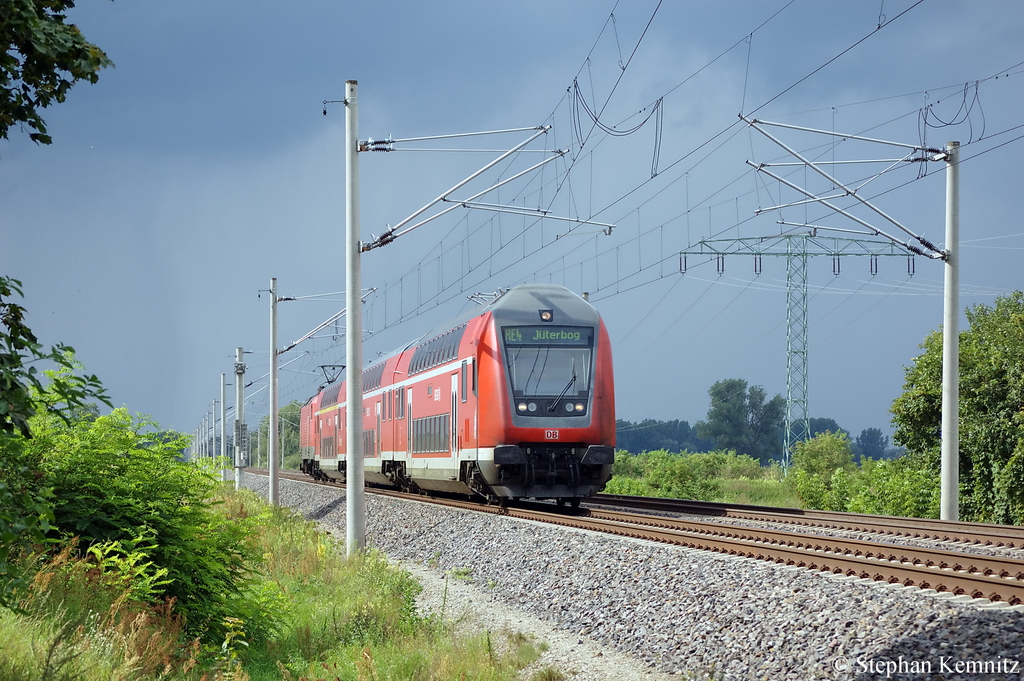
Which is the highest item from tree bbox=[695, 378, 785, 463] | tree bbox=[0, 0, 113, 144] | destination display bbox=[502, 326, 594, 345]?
tree bbox=[0, 0, 113, 144]

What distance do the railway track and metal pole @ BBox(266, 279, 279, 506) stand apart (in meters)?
14.1

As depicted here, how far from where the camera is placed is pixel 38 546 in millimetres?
8438

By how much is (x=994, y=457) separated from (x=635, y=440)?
156809 millimetres

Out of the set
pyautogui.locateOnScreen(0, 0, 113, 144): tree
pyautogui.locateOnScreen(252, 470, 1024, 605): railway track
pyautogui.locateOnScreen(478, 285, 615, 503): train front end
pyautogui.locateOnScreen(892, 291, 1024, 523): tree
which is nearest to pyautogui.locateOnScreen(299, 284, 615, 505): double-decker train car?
pyautogui.locateOnScreen(478, 285, 615, 503): train front end

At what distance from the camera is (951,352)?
69.5 feet

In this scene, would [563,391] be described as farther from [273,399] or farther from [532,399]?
[273,399]

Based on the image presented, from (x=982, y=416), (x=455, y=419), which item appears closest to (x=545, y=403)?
(x=455, y=419)

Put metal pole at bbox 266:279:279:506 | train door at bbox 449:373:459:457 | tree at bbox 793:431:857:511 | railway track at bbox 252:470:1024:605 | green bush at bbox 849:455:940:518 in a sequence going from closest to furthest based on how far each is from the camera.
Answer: railway track at bbox 252:470:1024:605 < train door at bbox 449:373:459:457 < green bush at bbox 849:455:940:518 < metal pole at bbox 266:279:279:506 < tree at bbox 793:431:857:511

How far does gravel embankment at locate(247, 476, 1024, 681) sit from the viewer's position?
7.72m

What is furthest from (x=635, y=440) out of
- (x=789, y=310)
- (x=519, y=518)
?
(x=519, y=518)

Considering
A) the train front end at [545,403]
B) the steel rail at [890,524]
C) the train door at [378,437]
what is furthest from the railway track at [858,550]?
the train door at [378,437]

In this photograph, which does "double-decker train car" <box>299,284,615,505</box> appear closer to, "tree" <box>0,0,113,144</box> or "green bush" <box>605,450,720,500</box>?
"tree" <box>0,0,113,144</box>

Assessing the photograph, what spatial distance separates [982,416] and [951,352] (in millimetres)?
3819

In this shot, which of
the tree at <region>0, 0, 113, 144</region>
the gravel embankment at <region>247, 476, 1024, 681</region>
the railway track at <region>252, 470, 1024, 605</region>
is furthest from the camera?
the railway track at <region>252, 470, 1024, 605</region>
